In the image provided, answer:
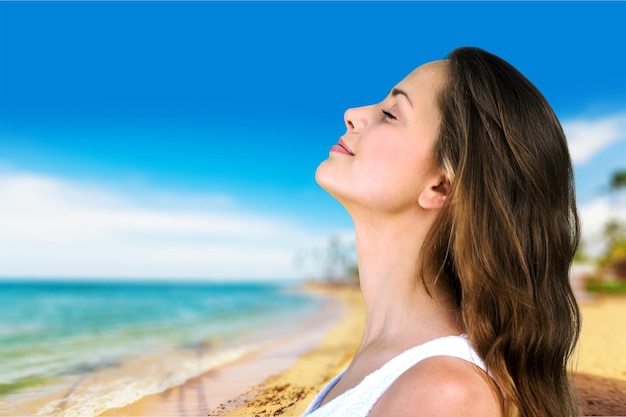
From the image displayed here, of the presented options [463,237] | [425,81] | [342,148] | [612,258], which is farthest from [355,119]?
[612,258]

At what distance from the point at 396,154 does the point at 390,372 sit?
0.52 metres

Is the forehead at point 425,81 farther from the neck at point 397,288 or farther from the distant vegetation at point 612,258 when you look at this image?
the distant vegetation at point 612,258

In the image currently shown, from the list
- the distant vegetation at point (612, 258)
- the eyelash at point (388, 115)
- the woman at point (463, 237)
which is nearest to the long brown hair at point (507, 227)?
the woman at point (463, 237)

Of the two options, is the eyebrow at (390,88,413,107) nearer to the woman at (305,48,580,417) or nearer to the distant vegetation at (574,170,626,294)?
the woman at (305,48,580,417)

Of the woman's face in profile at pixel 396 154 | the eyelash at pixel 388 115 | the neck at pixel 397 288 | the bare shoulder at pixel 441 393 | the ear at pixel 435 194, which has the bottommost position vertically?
the bare shoulder at pixel 441 393

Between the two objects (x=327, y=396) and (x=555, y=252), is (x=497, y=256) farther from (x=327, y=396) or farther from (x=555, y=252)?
(x=327, y=396)

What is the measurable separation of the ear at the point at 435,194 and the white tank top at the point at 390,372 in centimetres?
33

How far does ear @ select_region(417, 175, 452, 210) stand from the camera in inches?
59.0

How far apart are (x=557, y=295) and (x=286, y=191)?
3828cm

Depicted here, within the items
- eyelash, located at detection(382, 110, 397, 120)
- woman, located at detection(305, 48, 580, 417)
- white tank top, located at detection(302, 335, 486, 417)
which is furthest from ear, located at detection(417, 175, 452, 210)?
white tank top, located at detection(302, 335, 486, 417)

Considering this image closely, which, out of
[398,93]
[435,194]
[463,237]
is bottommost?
[463,237]

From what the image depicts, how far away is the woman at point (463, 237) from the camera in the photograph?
1366 mm

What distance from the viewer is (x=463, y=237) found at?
54.7 inches

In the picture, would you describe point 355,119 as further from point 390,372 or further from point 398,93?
point 390,372
